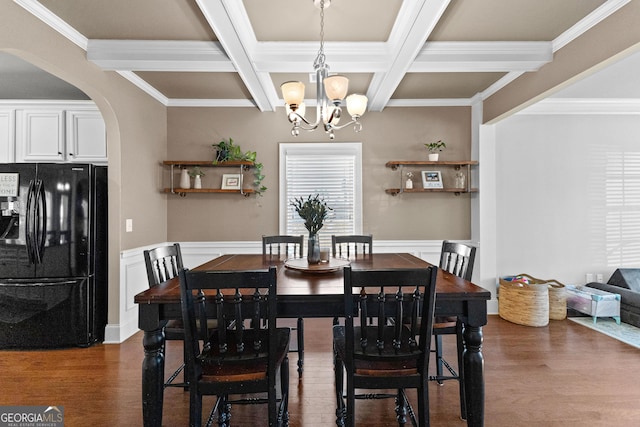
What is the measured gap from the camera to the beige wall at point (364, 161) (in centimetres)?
434

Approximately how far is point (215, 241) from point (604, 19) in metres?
4.26

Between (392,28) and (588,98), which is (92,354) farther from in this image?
(588,98)

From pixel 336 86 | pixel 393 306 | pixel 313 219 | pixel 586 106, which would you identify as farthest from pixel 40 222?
pixel 586 106

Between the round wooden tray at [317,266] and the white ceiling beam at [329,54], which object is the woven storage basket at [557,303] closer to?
the round wooden tray at [317,266]

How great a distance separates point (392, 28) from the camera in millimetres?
2674

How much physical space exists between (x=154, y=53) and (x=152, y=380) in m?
2.56

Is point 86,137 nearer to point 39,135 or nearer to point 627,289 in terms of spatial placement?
point 39,135

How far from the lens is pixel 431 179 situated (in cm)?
424

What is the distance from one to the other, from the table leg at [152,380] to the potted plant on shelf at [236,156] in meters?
2.66

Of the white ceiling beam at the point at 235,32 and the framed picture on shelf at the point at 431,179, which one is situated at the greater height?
the white ceiling beam at the point at 235,32

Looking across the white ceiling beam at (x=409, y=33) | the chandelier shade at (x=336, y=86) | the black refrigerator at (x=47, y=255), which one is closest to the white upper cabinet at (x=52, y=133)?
the black refrigerator at (x=47, y=255)

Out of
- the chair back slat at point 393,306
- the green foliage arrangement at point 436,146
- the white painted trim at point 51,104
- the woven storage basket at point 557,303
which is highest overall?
→ the white painted trim at point 51,104

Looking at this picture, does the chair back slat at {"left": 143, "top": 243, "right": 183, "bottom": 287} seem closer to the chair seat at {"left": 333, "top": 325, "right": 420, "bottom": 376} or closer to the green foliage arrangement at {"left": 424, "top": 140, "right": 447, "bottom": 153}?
the chair seat at {"left": 333, "top": 325, "right": 420, "bottom": 376}

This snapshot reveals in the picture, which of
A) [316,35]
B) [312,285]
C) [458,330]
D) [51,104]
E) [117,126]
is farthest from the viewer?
[51,104]
